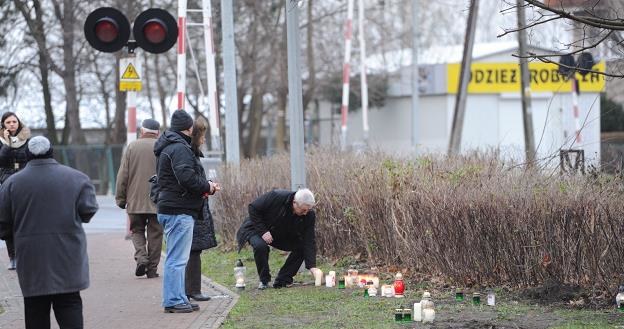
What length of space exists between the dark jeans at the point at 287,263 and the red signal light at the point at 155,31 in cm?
394

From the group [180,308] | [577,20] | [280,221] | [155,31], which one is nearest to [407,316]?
[180,308]

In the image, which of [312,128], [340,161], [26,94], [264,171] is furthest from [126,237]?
[312,128]

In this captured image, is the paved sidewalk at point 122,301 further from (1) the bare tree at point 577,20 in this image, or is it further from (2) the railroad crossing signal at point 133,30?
(1) the bare tree at point 577,20

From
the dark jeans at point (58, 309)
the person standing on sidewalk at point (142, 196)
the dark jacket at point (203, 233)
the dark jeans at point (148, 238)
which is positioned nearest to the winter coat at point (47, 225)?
the dark jeans at point (58, 309)

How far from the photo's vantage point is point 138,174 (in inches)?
488

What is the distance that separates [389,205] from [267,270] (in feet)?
4.94

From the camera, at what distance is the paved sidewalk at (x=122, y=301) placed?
9461 mm

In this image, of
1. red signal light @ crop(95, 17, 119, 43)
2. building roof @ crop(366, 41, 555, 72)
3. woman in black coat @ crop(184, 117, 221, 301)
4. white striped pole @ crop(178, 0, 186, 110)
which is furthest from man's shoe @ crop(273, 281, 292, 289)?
building roof @ crop(366, 41, 555, 72)

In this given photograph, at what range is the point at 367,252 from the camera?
41.7 feet

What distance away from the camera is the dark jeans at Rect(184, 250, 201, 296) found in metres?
10.7

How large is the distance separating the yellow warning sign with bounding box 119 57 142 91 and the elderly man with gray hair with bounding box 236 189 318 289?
493 cm

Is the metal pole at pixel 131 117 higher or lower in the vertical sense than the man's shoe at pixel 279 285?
higher

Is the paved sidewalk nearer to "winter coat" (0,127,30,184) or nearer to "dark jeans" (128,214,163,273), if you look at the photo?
"dark jeans" (128,214,163,273)

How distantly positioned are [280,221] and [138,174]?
6.14 feet
